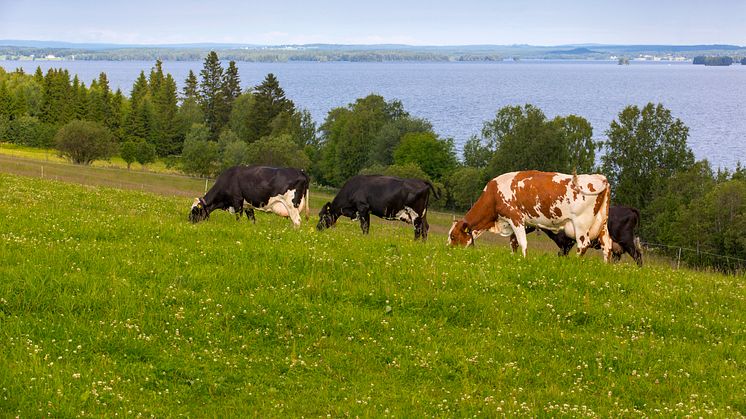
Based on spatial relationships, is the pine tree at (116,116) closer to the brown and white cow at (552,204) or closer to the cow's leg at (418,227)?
the cow's leg at (418,227)

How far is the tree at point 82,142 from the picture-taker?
11050 centimetres

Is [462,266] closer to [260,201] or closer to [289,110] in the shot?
[260,201]

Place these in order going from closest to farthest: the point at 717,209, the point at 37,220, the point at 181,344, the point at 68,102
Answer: the point at 181,344 < the point at 37,220 < the point at 717,209 < the point at 68,102

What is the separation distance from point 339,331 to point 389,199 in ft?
39.3

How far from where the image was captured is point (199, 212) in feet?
75.7

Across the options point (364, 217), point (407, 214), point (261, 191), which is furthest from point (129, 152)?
point (407, 214)

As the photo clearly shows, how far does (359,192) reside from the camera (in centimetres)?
2392

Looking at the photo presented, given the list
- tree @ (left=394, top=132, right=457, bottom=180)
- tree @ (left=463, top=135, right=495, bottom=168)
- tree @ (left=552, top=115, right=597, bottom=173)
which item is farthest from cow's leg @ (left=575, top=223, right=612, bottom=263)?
tree @ (left=463, top=135, right=495, bottom=168)

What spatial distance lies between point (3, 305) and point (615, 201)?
91.1 meters

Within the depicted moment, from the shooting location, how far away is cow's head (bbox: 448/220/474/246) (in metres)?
20.1

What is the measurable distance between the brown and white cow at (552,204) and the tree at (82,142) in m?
103

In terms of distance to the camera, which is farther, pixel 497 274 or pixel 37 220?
pixel 37 220

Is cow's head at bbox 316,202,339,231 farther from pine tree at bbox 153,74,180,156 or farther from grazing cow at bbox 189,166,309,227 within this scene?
pine tree at bbox 153,74,180,156

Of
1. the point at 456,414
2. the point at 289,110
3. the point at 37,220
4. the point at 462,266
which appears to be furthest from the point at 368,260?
the point at 289,110
